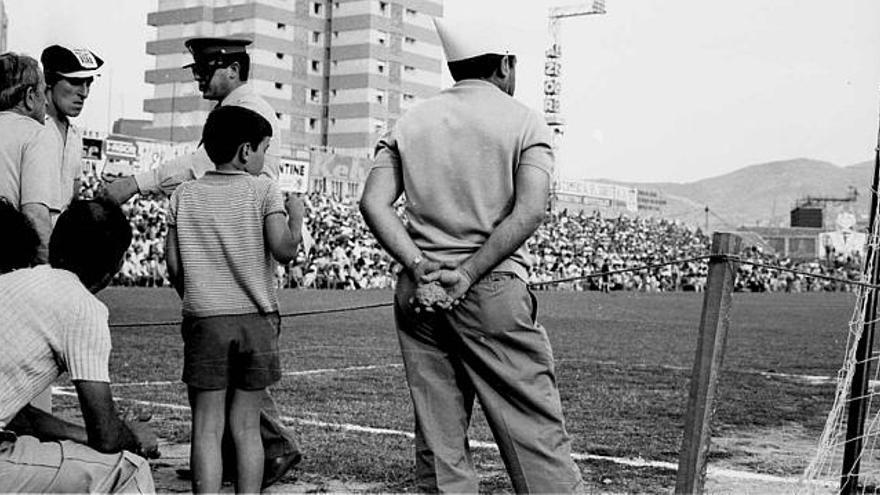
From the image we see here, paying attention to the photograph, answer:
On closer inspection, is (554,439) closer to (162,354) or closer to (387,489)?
(387,489)

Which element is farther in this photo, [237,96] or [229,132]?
[237,96]

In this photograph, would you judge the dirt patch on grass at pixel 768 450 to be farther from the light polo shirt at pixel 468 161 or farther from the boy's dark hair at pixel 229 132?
the boy's dark hair at pixel 229 132

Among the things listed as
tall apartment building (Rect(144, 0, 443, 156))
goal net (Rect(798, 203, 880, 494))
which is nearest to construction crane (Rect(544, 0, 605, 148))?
tall apartment building (Rect(144, 0, 443, 156))

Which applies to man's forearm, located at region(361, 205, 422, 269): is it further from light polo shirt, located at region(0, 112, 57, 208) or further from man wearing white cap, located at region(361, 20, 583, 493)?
light polo shirt, located at region(0, 112, 57, 208)

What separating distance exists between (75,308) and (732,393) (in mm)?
8177

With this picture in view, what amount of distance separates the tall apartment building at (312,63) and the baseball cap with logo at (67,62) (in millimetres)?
79345

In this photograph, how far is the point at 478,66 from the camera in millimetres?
3955

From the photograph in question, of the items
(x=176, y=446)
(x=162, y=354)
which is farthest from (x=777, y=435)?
(x=162, y=354)

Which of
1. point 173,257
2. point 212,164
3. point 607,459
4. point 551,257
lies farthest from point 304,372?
point 551,257

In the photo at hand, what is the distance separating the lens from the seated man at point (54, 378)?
10.7 ft

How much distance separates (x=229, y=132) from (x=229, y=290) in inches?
25.5

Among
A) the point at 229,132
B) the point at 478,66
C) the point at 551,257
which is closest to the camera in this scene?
the point at 478,66

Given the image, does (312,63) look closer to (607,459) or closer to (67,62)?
(607,459)

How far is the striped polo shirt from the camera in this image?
4.48 metres
